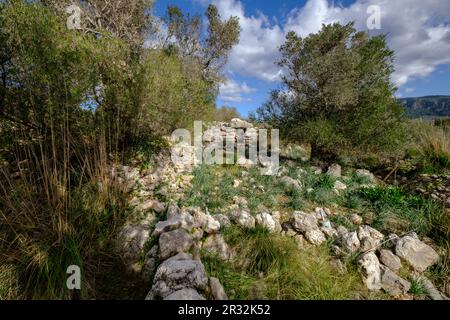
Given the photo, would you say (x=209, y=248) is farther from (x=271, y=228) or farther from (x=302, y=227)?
(x=302, y=227)

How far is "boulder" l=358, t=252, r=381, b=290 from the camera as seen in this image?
6.72 feet

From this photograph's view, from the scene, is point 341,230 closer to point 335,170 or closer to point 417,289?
point 417,289

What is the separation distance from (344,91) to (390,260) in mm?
3424

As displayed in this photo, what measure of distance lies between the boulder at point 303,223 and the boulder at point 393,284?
2.54 ft

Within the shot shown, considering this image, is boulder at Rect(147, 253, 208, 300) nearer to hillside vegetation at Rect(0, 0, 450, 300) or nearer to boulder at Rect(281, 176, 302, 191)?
hillside vegetation at Rect(0, 0, 450, 300)

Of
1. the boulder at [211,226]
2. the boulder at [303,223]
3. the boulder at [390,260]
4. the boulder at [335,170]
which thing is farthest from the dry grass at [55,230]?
the boulder at [335,170]

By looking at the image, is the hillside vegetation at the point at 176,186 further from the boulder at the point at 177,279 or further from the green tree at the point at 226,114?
the green tree at the point at 226,114

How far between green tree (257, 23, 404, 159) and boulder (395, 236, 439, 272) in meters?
2.59

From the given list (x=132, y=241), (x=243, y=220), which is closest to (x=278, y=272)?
(x=243, y=220)

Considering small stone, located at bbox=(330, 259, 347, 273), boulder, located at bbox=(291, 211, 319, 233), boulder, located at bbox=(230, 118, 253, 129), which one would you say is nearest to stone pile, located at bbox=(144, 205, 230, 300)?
boulder, located at bbox=(291, 211, 319, 233)

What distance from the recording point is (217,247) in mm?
2176

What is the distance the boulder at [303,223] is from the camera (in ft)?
8.44
